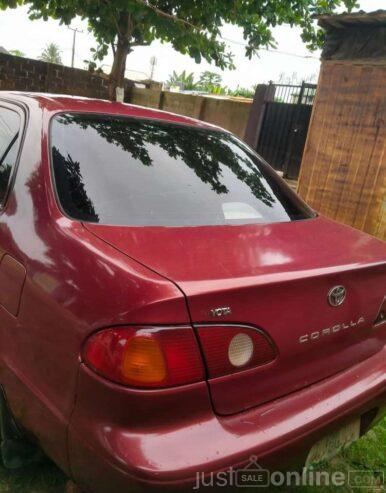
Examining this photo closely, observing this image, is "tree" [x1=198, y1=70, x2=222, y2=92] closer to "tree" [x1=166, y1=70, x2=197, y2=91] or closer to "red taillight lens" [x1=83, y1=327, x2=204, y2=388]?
A: "tree" [x1=166, y1=70, x2=197, y2=91]

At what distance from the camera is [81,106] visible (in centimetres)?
216

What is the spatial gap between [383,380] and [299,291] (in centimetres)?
58

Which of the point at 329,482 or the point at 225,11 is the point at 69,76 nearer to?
the point at 225,11

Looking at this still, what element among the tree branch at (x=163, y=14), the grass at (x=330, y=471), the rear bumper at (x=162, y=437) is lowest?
the grass at (x=330, y=471)

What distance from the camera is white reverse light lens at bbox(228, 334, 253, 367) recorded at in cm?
130

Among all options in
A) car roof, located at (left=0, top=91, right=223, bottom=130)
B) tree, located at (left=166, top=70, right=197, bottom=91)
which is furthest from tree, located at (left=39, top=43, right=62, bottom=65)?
car roof, located at (left=0, top=91, right=223, bottom=130)

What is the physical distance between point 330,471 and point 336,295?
1.07 m

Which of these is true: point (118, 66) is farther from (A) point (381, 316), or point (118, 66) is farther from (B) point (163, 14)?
(A) point (381, 316)

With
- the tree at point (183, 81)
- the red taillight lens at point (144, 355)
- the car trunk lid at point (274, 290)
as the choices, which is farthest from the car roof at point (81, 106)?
the tree at point (183, 81)

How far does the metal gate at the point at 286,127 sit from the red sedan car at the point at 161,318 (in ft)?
21.3

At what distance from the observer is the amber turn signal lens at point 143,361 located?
1.22 m

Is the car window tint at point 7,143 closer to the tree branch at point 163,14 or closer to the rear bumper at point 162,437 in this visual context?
the rear bumper at point 162,437

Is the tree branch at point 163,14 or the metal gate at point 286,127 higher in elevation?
the tree branch at point 163,14

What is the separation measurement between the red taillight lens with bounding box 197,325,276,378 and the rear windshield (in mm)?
554
